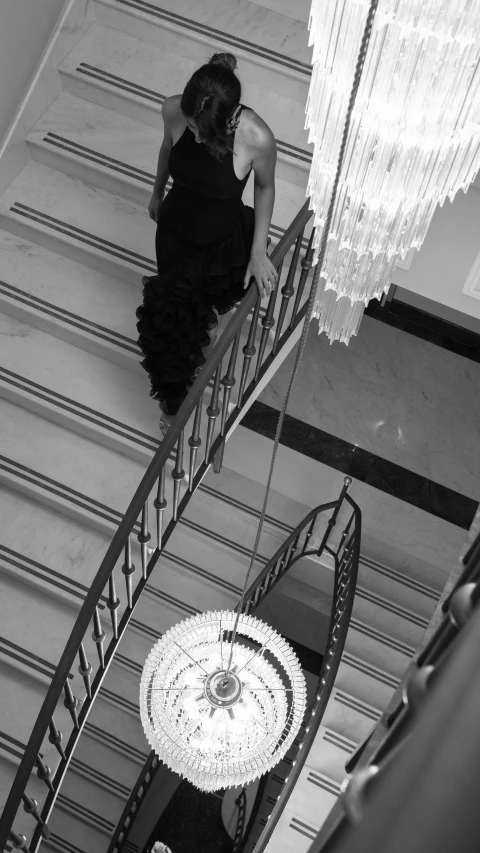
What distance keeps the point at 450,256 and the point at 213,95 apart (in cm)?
278

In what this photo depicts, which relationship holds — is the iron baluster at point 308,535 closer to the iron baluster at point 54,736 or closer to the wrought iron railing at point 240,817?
the wrought iron railing at point 240,817

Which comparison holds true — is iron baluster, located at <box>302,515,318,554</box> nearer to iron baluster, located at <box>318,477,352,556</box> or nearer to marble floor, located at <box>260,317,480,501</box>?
iron baluster, located at <box>318,477,352,556</box>

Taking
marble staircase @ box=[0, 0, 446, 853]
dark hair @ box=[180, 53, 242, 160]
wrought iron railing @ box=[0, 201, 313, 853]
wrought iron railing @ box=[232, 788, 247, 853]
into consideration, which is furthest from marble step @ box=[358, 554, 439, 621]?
dark hair @ box=[180, 53, 242, 160]

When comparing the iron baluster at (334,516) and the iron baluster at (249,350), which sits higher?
the iron baluster at (334,516)

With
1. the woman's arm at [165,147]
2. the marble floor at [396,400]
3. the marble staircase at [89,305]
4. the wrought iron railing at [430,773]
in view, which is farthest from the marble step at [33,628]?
the wrought iron railing at [430,773]

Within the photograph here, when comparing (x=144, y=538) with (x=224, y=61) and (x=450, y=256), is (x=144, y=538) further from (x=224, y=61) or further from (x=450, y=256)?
(x=450, y=256)

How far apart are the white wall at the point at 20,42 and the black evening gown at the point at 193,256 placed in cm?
169

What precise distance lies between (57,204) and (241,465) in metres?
3.41

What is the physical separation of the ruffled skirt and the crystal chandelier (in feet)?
2.50

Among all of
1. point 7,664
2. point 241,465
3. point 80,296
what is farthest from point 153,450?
point 241,465

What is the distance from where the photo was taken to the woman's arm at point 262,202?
3.63m

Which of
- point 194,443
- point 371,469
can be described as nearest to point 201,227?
point 194,443

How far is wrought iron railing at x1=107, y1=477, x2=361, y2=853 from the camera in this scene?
5891 mm

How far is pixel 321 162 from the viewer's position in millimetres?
2945
